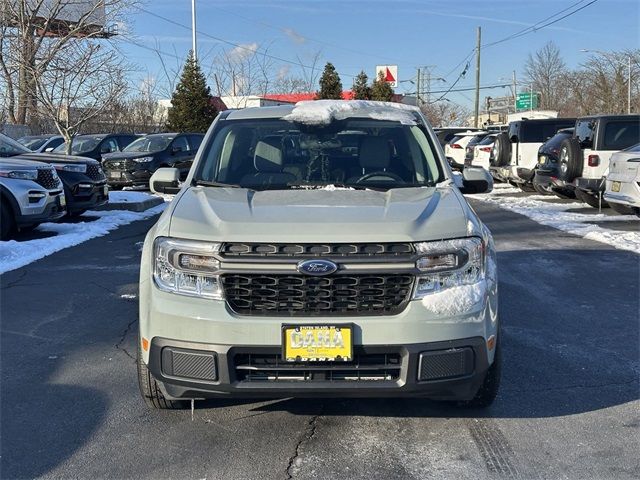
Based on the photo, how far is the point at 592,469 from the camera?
318 centimetres

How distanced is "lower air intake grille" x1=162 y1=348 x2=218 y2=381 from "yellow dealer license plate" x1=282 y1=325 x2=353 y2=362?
0.37m

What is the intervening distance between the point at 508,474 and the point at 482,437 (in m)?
0.39

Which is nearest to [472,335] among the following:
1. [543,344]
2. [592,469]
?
[592,469]

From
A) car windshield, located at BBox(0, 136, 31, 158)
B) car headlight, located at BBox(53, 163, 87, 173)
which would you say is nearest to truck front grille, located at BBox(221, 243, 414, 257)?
car windshield, located at BBox(0, 136, 31, 158)

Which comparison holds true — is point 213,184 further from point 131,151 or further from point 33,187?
point 131,151

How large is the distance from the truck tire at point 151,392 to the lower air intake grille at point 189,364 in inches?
13.4

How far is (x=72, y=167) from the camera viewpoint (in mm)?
11891

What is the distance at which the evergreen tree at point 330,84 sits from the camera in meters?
30.5

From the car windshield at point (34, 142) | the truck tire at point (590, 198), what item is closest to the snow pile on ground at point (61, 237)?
the car windshield at point (34, 142)

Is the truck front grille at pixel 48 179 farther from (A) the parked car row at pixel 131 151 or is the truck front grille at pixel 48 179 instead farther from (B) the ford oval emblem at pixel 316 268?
(B) the ford oval emblem at pixel 316 268

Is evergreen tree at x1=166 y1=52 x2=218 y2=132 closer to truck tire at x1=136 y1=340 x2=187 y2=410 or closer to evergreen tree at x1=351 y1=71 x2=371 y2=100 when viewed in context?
evergreen tree at x1=351 y1=71 x2=371 y2=100

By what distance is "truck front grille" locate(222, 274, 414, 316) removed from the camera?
10.5ft

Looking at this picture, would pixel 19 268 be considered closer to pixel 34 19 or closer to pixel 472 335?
pixel 472 335

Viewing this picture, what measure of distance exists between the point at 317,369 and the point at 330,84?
Result: 2860 cm
